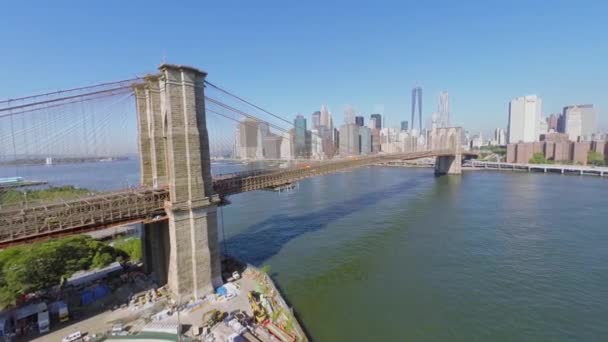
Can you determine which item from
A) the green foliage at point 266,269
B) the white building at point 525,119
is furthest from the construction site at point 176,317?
the white building at point 525,119

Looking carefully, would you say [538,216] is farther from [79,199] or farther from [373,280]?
[79,199]

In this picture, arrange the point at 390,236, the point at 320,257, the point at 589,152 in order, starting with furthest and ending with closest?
the point at 589,152
the point at 390,236
the point at 320,257

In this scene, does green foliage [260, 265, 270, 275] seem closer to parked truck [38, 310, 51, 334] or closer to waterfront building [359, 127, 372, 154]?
parked truck [38, 310, 51, 334]

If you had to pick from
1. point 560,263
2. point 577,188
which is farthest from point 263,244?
point 577,188

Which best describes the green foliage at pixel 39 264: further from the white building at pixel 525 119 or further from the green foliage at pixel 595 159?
the white building at pixel 525 119

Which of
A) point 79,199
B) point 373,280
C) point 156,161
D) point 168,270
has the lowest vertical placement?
point 373,280

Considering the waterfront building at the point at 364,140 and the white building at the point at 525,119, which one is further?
the white building at the point at 525,119

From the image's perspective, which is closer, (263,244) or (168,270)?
(168,270)
